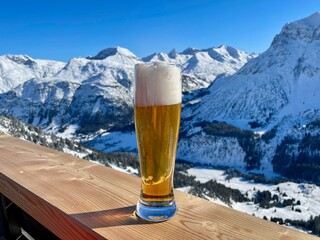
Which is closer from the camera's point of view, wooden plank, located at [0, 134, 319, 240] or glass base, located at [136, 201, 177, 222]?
wooden plank, located at [0, 134, 319, 240]

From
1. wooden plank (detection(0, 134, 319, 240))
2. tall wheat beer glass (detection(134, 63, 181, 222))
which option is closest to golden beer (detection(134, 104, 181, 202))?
tall wheat beer glass (detection(134, 63, 181, 222))

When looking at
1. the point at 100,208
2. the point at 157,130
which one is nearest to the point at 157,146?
the point at 157,130

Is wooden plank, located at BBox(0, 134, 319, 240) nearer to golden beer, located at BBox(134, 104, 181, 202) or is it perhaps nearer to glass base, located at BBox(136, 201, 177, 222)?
glass base, located at BBox(136, 201, 177, 222)

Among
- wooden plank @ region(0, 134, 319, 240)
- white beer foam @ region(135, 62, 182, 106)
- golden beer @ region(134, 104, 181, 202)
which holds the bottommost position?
wooden plank @ region(0, 134, 319, 240)

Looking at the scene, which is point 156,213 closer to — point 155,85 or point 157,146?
point 157,146

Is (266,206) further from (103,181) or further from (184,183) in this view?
(103,181)

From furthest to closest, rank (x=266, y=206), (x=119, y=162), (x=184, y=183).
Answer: (x=119, y=162)
(x=184, y=183)
(x=266, y=206)

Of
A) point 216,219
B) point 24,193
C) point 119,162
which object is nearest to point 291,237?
point 216,219

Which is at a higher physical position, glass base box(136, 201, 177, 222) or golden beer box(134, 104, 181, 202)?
golden beer box(134, 104, 181, 202)
